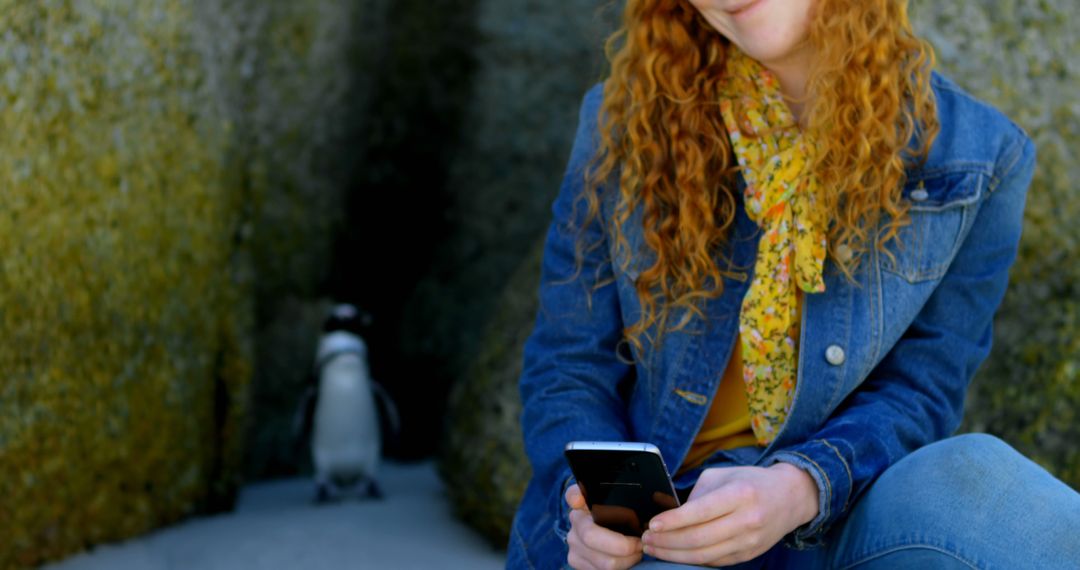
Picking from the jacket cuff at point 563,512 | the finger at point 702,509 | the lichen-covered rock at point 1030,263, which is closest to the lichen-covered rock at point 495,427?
the lichen-covered rock at point 1030,263

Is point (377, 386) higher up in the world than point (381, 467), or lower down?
higher up

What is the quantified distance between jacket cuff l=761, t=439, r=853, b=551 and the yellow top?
175 millimetres

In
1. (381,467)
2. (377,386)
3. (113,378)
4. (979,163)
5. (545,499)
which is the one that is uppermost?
(979,163)

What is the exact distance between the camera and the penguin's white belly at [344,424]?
130 inches

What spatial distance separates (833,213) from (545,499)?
1.55 ft

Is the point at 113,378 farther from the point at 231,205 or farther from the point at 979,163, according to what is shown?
the point at 979,163

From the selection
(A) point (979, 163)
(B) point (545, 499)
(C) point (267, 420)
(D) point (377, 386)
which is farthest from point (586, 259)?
(C) point (267, 420)

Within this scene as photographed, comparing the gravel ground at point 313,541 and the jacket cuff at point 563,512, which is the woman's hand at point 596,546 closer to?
the jacket cuff at point 563,512

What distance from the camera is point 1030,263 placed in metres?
2.53

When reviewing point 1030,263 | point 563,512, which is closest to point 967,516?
point 563,512

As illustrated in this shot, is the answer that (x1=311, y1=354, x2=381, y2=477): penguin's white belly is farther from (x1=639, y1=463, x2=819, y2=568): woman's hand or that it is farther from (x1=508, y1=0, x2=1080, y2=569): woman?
(x1=639, y1=463, x2=819, y2=568): woman's hand

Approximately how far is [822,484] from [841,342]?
212mm

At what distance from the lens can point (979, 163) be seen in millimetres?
1492

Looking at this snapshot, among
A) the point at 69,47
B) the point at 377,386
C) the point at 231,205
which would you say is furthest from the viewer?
the point at 377,386
